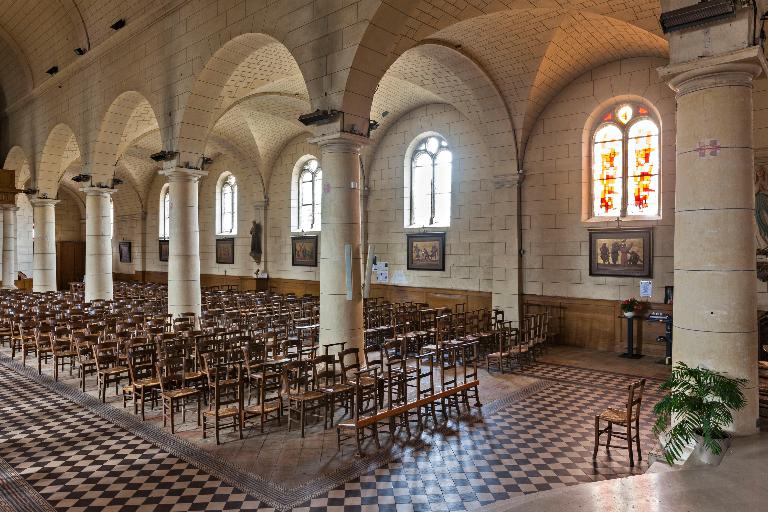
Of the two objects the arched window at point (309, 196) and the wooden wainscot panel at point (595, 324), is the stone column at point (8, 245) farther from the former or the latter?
the wooden wainscot panel at point (595, 324)

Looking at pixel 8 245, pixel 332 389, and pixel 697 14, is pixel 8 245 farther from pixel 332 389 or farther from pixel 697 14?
pixel 697 14

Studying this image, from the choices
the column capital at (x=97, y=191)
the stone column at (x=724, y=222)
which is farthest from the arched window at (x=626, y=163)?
the column capital at (x=97, y=191)

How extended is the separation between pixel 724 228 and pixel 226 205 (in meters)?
23.9

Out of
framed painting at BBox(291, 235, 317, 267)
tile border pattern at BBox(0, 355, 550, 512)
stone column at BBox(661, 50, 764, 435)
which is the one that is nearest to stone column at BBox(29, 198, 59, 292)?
Answer: framed painting at BBox(291, 235, 317, 267)

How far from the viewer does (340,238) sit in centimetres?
950

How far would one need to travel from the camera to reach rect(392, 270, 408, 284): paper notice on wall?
1828 centimetres

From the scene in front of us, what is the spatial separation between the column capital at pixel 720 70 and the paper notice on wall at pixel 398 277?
13661mm

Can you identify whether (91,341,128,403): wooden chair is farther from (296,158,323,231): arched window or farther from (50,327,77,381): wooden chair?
(296,158,323,231): arched window

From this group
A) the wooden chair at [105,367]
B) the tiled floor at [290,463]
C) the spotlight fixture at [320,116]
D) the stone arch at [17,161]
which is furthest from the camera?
the stone arch at [17,161]

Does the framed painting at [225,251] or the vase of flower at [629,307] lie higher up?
the framed painting at [225,251]

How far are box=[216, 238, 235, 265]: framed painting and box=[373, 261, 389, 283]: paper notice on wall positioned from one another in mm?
9133

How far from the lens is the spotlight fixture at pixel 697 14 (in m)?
4.60

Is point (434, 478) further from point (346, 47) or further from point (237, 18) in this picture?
point (237, 18)

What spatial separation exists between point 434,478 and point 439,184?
12.9 m
